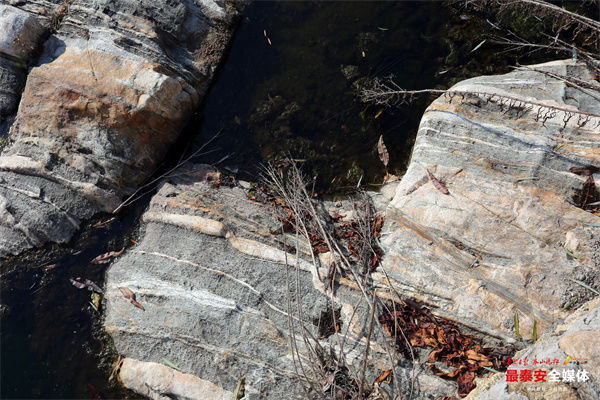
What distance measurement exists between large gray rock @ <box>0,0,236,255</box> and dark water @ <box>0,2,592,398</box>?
16.8 inches

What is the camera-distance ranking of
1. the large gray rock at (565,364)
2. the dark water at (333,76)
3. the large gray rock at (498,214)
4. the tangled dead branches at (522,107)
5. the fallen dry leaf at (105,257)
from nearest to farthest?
the large gray rock at (565,364)
the large gray rock at (498,214)
the tangled dead branches at (522,107)
the fallen dry leaf at (105,257)
the dark water at (333,76)

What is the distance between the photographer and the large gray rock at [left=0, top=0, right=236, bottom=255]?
540 centimetres

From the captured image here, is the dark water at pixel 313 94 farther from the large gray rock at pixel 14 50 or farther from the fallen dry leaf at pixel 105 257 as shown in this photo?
the large gray rock at pixel 14 50

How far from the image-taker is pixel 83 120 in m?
5.50

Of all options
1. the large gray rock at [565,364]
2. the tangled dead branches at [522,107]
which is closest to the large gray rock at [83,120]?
the tangled dead branches at [522,107]

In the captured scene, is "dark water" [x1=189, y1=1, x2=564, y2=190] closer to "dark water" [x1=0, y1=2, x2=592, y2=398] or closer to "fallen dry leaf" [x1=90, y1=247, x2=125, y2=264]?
"dark water" [x1=0, y1=2, x2=592, y2=398]

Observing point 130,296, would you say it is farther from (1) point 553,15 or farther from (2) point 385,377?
(1) point 553,15

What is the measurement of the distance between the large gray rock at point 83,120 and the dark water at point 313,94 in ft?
1.40

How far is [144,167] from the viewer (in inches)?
232

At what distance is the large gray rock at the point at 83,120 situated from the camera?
17.7 feet

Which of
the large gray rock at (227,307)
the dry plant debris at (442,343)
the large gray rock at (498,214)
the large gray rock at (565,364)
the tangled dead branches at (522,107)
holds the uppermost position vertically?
the tangled dead branches at (522,107)

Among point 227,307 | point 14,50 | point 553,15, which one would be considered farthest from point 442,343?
point 14,50

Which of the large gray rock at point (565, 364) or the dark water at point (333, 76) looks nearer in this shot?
the large gray rock at point (565, 364)

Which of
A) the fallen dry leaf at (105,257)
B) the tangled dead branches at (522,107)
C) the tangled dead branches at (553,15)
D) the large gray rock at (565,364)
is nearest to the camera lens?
the large gray rock at (565,364)
